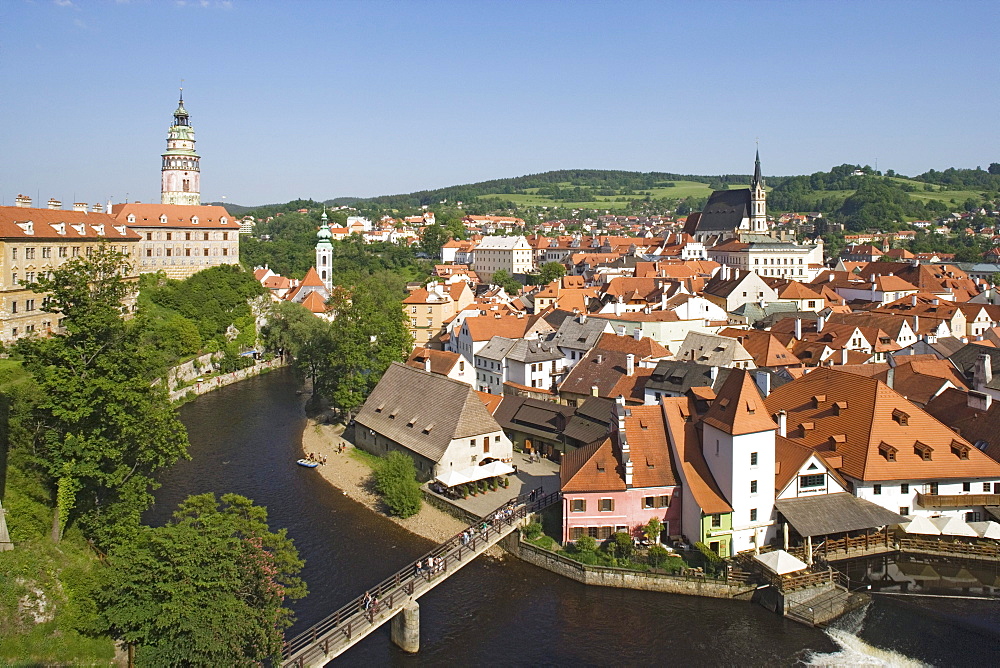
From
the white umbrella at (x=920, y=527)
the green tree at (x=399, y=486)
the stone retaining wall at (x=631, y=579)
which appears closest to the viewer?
the stone retaining wall at (x=631, y=579)

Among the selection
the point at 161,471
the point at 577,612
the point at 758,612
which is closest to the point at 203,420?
the point at 161,471

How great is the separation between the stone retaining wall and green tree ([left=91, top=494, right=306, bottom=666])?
10494 millimetres

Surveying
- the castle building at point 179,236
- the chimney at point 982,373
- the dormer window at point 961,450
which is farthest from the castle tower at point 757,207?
the dormer window at point 961,450

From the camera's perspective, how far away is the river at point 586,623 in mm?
22500

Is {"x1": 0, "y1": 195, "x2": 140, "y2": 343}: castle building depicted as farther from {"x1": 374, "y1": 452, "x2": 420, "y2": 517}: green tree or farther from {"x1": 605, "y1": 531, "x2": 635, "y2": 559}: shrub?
{"x1": 605, "y1": 531, "x2": 635, "y2": 559}: shrub

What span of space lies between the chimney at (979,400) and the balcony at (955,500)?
5.60 m

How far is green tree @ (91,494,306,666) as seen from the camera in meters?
17.0

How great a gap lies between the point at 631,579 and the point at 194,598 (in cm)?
1410

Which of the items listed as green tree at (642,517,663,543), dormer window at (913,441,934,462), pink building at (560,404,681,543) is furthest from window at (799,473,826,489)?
green tree at (642,517,663,543)

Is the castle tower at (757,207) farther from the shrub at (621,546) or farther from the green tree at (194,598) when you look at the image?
the green tree at (194,598)

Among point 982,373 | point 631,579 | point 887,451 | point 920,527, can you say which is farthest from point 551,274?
point 631,579

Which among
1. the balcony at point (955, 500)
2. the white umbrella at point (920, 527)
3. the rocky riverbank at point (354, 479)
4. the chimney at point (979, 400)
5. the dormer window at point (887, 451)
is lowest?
the rocky riverbank at point (354, 479)

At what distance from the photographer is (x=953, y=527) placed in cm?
2777

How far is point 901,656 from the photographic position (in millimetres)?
22016
